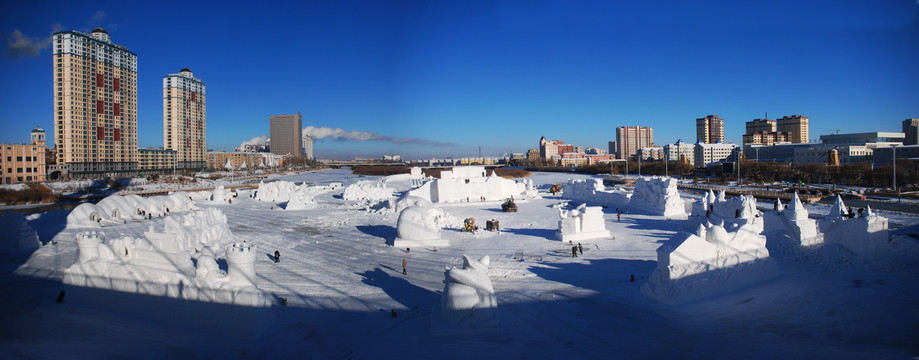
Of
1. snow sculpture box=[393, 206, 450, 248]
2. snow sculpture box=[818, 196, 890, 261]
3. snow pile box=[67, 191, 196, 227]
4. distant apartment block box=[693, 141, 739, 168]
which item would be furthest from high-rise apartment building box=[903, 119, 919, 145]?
snow pile box=[67, 191, 196, 227]

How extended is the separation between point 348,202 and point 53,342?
94.5 ft

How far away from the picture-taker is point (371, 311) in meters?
10.6

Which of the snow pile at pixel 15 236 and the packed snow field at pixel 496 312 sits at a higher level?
the snow pile at pixel 15 236

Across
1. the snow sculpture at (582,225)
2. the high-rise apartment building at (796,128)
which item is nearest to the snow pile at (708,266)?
the snow sculpture at (582,225)

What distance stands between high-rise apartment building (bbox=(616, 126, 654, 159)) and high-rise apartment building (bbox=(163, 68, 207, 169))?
430ft

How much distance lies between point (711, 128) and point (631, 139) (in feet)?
107

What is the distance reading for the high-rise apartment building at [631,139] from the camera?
161 metres

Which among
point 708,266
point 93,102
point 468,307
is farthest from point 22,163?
point 708,266

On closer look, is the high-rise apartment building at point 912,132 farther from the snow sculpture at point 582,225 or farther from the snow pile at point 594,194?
the snow sculpture at point 582,225

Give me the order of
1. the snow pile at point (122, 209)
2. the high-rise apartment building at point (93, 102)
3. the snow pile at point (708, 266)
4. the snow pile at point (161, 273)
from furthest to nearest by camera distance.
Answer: the high-rise apartment building at point (93, 102) → the snow pile at point (122, 209) → the snow pile at point (708, 266) → the snow pile at point (161, 273)

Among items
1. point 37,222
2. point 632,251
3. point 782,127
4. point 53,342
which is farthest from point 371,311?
point 782,127

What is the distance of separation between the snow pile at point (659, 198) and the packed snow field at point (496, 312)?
11299 mm

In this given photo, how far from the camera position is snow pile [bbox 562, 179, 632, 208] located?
32.2 meters

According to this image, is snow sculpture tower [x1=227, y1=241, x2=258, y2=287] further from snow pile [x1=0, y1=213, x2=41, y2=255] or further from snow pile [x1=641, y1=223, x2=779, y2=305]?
snow pile [x1=0, y1=213, x2=41, y2=255]
